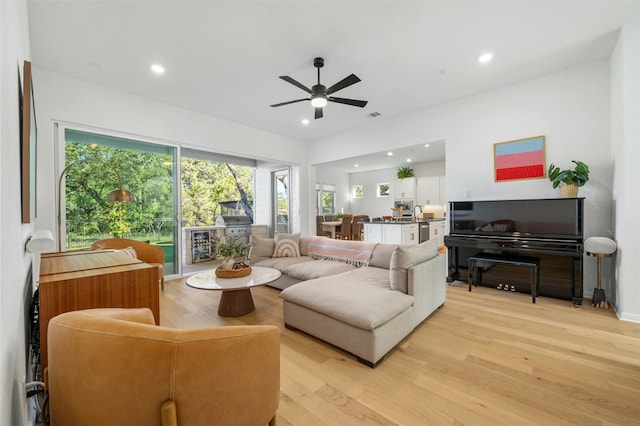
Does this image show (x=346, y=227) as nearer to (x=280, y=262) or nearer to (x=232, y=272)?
(x=280, y=262)

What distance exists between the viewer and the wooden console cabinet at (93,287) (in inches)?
58.7

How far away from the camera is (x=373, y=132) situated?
218 inches

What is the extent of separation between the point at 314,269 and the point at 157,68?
3257 mm

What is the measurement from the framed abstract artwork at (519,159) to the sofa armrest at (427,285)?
192 cm

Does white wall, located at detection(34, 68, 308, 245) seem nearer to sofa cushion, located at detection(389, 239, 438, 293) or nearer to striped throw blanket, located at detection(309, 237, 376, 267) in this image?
striped throw blanket, located at detection(309, 237, 376, 267)

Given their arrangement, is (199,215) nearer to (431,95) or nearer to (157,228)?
(157,228)

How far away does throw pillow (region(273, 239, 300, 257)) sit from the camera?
4375 mm

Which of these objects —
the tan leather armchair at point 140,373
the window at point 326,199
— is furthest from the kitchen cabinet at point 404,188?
the tan leather armchair at point 140,373

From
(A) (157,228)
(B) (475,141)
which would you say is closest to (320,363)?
(A) (157,228)

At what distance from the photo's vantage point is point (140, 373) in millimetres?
853

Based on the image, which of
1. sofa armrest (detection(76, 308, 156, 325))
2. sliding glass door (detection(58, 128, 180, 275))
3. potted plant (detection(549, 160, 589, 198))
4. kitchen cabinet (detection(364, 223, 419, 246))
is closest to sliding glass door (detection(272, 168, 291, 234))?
kitchen cabinet (detection(364, 223, 419, 246))

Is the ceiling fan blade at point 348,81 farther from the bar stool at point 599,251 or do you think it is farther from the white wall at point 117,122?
the bar stool at point 599,251

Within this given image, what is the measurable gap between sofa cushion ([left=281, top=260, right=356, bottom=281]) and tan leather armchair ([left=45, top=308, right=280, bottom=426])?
2.40m

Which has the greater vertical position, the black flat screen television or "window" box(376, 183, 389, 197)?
"window" box(376, 183, 389, 197)
